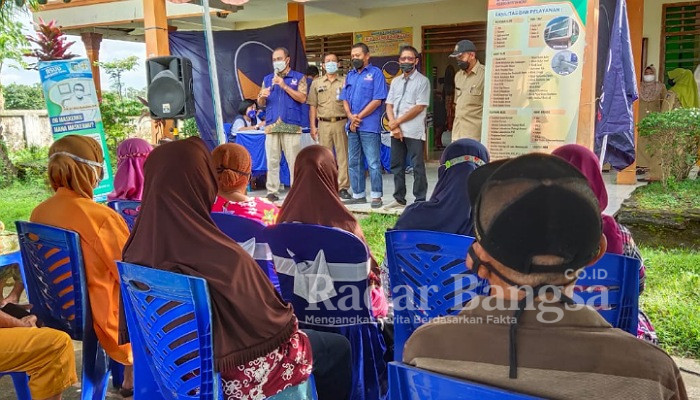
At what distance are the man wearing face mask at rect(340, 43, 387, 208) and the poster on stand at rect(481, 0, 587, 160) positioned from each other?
313cm

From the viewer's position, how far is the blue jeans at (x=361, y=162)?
22.7ft

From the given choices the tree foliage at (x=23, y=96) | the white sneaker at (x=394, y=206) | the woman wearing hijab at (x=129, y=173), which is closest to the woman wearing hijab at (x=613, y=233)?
the woman wearing hijab at (x=129, y=173)

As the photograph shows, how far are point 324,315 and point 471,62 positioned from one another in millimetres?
4036

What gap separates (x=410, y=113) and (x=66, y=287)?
15.1 feet

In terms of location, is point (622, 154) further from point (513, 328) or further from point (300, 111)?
point (513, 328)

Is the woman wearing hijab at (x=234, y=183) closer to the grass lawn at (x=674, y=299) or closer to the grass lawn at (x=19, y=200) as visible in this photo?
the grass lawn at (x=674, y=299)

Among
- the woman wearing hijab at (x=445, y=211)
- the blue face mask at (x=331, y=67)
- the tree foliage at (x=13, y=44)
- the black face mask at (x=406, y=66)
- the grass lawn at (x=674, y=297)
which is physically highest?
the tree foliage at (x=13, y=44)

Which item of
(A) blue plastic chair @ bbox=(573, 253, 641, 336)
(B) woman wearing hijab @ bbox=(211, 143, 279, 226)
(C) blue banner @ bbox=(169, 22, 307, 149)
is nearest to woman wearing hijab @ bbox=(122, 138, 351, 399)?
(A) blue plastic chair @ bbox=(573, 253, 641, 336)

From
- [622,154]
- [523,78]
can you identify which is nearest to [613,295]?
[523,78]

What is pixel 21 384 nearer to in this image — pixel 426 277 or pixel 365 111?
pixel 426 277

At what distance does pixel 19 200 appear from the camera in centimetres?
873

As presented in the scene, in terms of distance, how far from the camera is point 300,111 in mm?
7520

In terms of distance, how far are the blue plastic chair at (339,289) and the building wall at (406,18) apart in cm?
798

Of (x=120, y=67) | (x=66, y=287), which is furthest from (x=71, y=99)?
(x=120, y=67)
